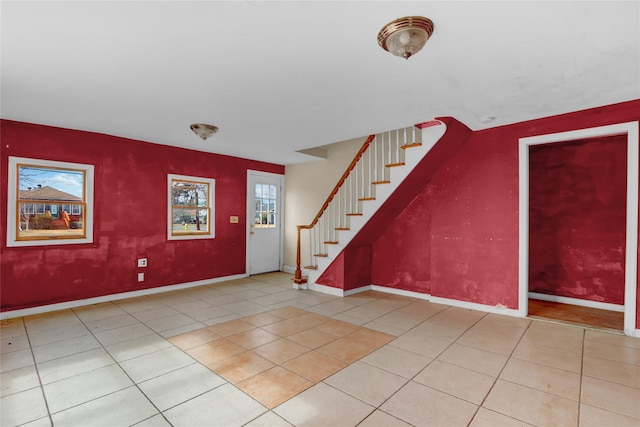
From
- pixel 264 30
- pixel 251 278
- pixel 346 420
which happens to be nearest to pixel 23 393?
pixel 346 420

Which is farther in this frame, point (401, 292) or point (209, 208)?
point (209, 208)

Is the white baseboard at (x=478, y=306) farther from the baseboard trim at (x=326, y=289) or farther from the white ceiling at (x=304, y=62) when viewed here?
the white ceiling at (x=304, y=62)

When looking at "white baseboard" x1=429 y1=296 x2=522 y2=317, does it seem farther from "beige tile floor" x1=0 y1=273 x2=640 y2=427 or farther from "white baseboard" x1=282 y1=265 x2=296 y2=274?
"white baseboard" x1=282 y1=265 x2=296 y2=274

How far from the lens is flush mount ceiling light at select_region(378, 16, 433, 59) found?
1.96 meters

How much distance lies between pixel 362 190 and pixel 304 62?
3.41m

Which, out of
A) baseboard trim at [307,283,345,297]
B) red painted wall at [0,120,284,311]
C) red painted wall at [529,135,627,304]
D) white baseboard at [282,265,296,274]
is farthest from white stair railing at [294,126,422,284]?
red painted wall at [529,135,627,304]

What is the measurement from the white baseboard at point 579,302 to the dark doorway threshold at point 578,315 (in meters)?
0.10

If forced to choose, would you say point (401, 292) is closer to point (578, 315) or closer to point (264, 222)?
point (578, 315)

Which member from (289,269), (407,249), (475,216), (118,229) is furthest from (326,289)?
(118,229)

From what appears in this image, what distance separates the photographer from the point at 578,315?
4176 mm

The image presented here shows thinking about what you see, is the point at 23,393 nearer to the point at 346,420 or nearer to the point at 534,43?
the point at 346,420

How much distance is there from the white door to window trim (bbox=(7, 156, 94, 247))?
2764 mm

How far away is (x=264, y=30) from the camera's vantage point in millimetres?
2086

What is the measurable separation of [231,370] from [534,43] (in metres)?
3.52
